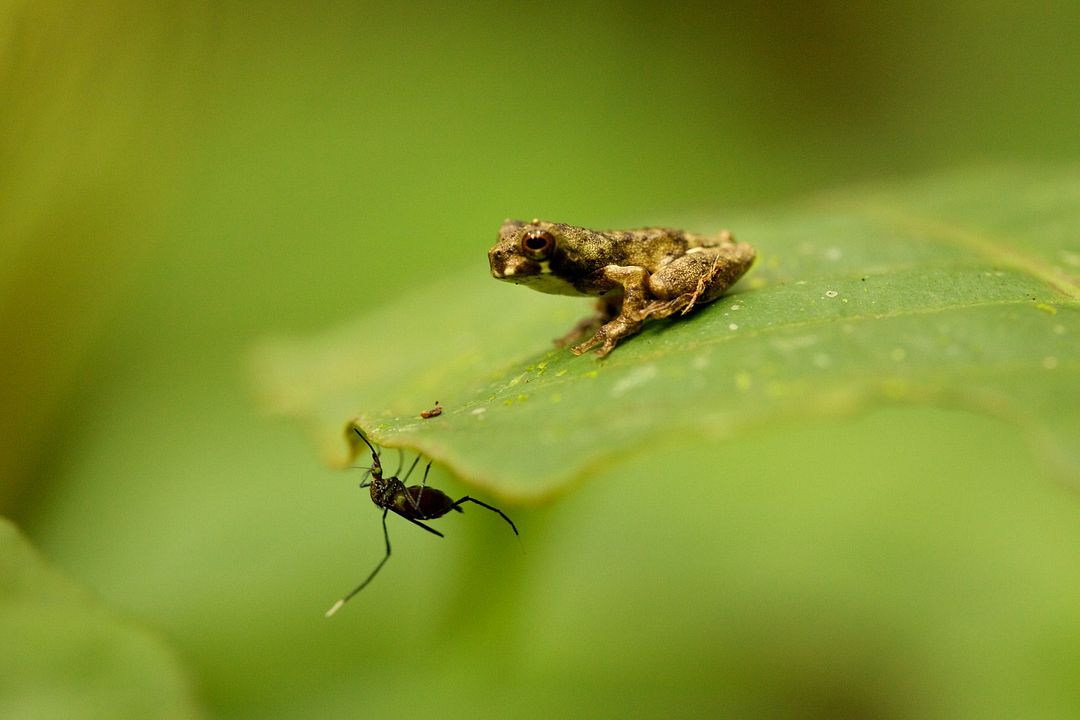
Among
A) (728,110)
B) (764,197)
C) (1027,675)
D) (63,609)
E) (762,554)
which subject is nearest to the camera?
(63,609)

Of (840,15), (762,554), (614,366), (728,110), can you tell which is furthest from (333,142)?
(614,366)

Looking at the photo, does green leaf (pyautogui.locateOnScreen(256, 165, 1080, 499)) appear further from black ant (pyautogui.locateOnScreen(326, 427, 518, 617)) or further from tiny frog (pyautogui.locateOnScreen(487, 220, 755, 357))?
black ant (pyautogui.locateOnScreen(326, 427, 518, 617))

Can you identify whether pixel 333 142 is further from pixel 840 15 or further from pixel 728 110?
pixel 840 15

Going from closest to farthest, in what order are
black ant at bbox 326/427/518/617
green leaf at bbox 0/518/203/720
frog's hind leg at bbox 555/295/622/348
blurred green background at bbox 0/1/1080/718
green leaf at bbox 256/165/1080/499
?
green leaf at bbox 256/165/1080/499 < green leaf at bbox 0/518/203/720 < frog's hind leg at bbox 555/295/622/348 < black ant at bbox 326/427/518/617 < blurred green background at bbox 0/1/1080/718

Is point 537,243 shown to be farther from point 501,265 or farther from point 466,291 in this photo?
point 466,291

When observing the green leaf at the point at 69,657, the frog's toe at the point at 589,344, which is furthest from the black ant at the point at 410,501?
the green leaf at the point at 69,657

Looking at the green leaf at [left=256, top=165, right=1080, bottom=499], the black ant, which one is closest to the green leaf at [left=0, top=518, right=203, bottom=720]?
the green leaf at [left=256, top=165, right=1080, bottom=499]

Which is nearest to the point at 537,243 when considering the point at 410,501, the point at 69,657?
the point at 410,501

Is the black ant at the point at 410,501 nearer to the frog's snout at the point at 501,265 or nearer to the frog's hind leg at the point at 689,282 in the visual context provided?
the frog's snout at the point at 501,265
